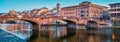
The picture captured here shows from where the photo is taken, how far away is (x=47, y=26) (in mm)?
17266

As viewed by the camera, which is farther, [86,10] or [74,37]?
[86,10]

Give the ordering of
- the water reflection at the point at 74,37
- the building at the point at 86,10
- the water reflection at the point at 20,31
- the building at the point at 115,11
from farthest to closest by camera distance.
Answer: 1. the building at the point at 86,10
2. the building at the point at 115,11
3. the water reflection at the point at 20,31
4. the water reflection at the point at 74,37

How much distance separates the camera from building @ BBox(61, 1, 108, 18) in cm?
2575

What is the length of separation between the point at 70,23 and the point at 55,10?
23.0 ft

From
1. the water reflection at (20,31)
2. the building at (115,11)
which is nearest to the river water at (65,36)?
the water reflection at (20,31)

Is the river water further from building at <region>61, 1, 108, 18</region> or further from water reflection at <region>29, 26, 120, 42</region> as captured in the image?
building at <region>61, 1, 108, 18</region>

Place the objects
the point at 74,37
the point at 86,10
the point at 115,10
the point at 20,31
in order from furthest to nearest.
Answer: the point at 86,10
the point at 115,10
the point at 20,31
the point at 74,37

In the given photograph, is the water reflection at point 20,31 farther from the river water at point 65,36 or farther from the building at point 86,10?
the building at point 86,10

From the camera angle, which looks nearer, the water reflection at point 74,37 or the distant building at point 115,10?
the water reflection at point 74,37

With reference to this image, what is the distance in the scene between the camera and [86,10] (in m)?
26.1

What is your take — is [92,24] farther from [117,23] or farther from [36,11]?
[36,11]

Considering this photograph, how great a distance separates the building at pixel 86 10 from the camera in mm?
25750

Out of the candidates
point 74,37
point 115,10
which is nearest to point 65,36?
point 74,37

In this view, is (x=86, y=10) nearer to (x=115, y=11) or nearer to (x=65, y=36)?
(x=115, y=11)
